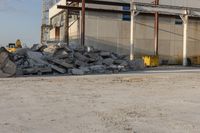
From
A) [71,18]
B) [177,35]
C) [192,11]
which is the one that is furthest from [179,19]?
[71,18]

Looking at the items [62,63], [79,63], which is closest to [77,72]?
[62,63]

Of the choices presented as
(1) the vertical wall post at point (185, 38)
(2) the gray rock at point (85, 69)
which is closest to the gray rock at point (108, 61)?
(2) the gray rock at point (85, 69)

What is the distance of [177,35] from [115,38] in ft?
27.5

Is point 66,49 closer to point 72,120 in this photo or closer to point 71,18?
point 71,18

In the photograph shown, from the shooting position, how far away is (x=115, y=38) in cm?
4362

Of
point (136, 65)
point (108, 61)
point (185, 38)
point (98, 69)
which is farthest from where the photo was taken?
point (185, 38)

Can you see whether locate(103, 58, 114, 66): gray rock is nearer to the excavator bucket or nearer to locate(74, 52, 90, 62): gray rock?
locate(74, 52, 90, 62): gray rock

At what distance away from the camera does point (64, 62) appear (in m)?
28.7

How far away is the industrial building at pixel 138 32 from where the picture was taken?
42.9 meters

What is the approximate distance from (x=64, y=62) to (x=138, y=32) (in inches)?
699

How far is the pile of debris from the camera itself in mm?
27125

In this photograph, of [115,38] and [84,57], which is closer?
[84,57]


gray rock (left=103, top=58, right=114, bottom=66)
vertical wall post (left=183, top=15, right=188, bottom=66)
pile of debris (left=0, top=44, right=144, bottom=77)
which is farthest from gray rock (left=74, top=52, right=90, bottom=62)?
vertical wall post (left=183, top=15, right=188, bottom=66)

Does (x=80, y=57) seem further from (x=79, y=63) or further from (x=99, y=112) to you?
(x=99, y=112)
